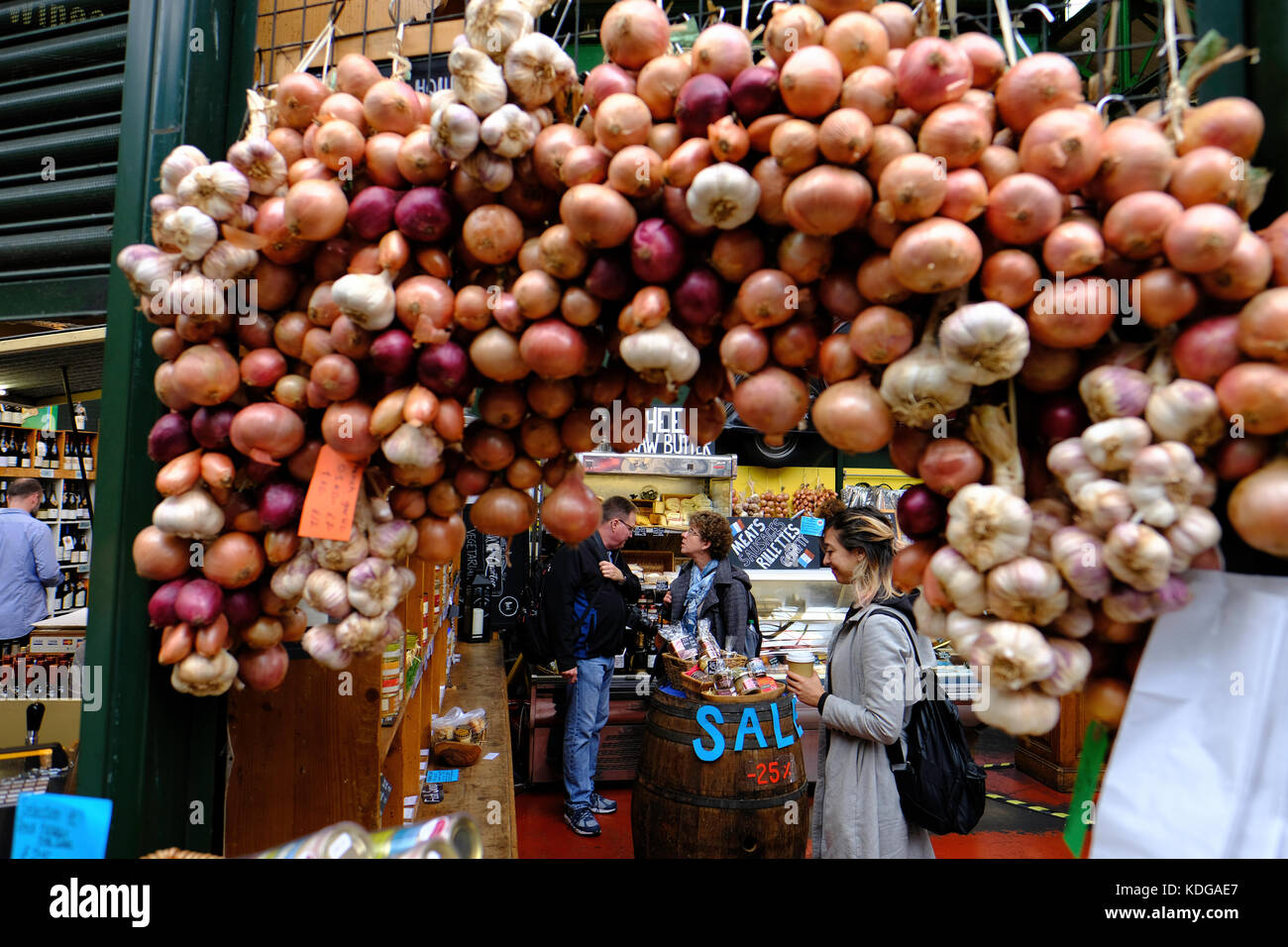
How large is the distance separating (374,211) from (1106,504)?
1011mm

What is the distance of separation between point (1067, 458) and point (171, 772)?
155cm

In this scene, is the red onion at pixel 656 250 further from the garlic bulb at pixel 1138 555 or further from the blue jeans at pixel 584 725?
the blue jeans at pixel 584 725

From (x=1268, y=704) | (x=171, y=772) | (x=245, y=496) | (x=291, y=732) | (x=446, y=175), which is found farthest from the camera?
(x=291, y=732)

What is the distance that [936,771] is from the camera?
2.51 metres

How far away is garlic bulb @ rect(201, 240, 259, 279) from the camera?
109 centimetres

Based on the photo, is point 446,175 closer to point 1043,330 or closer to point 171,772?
point 1043,330

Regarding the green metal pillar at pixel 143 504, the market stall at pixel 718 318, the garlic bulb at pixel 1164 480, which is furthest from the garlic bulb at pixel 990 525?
the green metal pillar at pixel 143 504

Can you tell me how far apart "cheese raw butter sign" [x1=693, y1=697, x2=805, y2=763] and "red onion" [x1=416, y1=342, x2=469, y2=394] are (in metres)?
2.43

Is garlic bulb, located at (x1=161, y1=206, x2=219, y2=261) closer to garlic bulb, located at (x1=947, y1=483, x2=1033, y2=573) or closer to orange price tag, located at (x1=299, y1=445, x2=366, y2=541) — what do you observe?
orange price tag, located at (x1=299, y1=445, x2=366, y2=541)

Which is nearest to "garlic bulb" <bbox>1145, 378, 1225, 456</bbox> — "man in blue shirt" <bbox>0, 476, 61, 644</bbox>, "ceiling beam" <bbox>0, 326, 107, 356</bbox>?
"ceiling beam" <bbox>0, 326, 107, 356</bbox>

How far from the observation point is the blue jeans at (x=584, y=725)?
4656 millimetres
